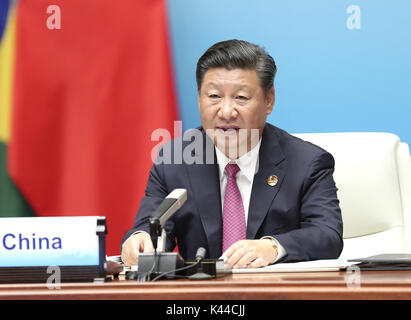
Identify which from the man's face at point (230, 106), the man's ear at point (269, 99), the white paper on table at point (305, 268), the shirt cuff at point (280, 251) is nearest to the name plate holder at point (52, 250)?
the white paper on table at point (305, 268)

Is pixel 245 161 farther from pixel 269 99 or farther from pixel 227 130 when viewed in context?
pixel 269 99

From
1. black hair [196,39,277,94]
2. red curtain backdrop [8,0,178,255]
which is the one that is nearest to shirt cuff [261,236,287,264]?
black hair [196,39,277,94]

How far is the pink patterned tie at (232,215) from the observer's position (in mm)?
1982

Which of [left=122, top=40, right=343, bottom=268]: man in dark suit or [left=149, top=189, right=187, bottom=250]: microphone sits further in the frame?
[left=122, top=40, right=343, bottom=268]: man in dark suit

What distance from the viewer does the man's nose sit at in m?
2.01

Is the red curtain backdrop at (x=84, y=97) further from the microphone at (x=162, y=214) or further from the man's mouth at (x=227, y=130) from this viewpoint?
the microphone at (x=162, y=214)

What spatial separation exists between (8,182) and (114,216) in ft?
1.68

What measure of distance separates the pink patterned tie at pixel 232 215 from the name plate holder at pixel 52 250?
2.66ft

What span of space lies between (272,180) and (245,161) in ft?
0.45

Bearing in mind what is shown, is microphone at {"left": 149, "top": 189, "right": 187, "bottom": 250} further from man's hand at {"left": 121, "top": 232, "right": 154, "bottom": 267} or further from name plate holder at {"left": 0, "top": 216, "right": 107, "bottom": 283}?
man's hand at {"left": 121, "top": 232, "right": 154, "bottom": 267}

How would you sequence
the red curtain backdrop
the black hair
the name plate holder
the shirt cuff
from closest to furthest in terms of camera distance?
the name plate holder → the shirt cuff → the black hair → the red curtain backdrop

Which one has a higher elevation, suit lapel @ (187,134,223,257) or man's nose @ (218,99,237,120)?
man's nose @ (218,99,237,120)

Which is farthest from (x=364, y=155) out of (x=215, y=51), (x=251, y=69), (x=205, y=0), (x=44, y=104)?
(x=44, y=104)
